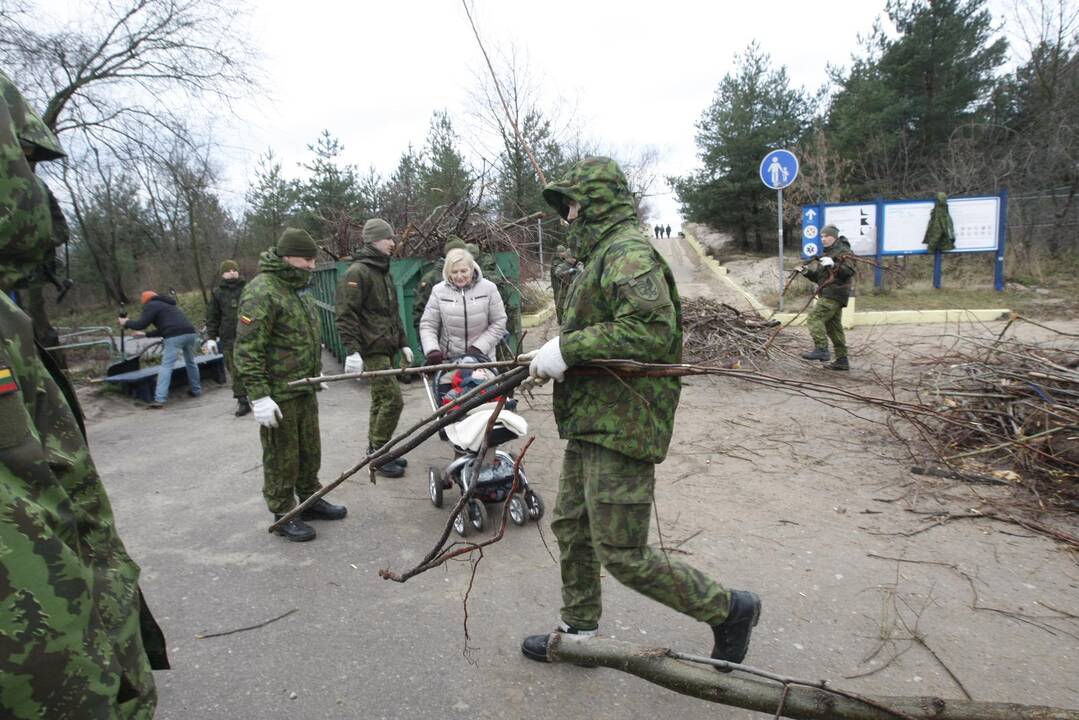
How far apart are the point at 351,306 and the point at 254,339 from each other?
1528 mm

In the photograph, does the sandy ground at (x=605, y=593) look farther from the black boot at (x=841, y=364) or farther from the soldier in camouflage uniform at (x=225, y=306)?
the soldier in camouflage uniform at (x=225, y=306)

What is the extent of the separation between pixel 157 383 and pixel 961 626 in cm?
947

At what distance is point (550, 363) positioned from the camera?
2.39 metres

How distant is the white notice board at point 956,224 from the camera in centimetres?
1323

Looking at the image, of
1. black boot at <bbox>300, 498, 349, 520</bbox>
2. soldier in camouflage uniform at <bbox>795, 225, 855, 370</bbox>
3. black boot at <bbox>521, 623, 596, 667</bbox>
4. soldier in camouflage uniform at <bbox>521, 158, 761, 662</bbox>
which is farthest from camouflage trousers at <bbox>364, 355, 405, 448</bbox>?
soldier in camouflage uniform at <bbox>795, 225, 855, 370</bbox>

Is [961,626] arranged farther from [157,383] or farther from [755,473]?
[157,383]

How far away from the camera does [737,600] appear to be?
8.75ft

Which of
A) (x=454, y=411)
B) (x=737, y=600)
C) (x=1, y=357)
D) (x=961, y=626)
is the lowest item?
(x=961, y=626)

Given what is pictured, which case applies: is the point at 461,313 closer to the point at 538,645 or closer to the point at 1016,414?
the point at 538,645

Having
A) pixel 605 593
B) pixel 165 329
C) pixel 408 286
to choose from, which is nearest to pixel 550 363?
pixel 605 593

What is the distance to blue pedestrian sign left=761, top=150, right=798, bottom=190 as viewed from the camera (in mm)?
10578

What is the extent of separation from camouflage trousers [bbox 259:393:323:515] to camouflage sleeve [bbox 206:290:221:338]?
203 inches

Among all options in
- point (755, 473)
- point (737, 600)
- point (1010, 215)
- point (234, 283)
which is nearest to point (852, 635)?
point (737, 600)

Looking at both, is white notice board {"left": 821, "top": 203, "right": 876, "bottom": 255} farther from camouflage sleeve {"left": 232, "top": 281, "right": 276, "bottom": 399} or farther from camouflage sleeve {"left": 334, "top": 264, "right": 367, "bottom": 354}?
camouflage sleeve {"left": 232, "top": 281, "right": 276, "bottom": 399}
